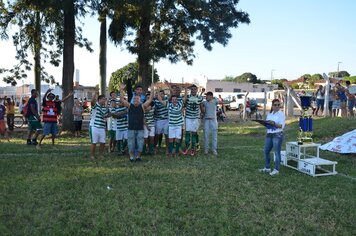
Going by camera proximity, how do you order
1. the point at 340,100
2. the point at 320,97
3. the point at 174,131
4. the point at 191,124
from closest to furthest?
1. the point at 174,131
2. the point at 191,124
3. the point at 340,100
4. the point at 320,97

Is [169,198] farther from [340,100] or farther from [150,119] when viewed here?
[340,100]

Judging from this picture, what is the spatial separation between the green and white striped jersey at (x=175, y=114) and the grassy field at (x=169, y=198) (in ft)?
3.28

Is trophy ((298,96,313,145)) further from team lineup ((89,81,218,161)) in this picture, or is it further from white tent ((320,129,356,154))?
team lineup ((89,81,218,161))

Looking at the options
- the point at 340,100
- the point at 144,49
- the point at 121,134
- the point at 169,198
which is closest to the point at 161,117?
the point at 121,134

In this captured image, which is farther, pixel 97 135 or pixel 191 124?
pixel 191 124

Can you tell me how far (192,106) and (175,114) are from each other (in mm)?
595

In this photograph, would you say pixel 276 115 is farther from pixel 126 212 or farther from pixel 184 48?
pixel 184 48

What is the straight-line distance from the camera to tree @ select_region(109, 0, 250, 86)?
19020 mm

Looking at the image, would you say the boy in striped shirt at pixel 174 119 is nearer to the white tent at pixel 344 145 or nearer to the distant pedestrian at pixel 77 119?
the white tent at pixel 344 145

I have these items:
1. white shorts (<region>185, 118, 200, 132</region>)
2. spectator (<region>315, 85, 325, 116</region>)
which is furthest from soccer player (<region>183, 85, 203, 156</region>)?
A: spectator (<region>315, 85, 325, 116</region>)

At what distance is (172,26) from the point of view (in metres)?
21.0

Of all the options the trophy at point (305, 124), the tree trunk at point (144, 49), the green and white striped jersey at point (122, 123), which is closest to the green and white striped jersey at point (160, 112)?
the green and white striped jersey at point (122, 123)

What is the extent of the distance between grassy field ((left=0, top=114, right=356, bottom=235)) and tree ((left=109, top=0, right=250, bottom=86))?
33.9 ft

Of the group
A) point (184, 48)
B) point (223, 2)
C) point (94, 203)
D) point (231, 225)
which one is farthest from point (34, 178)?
point (184, 48)
